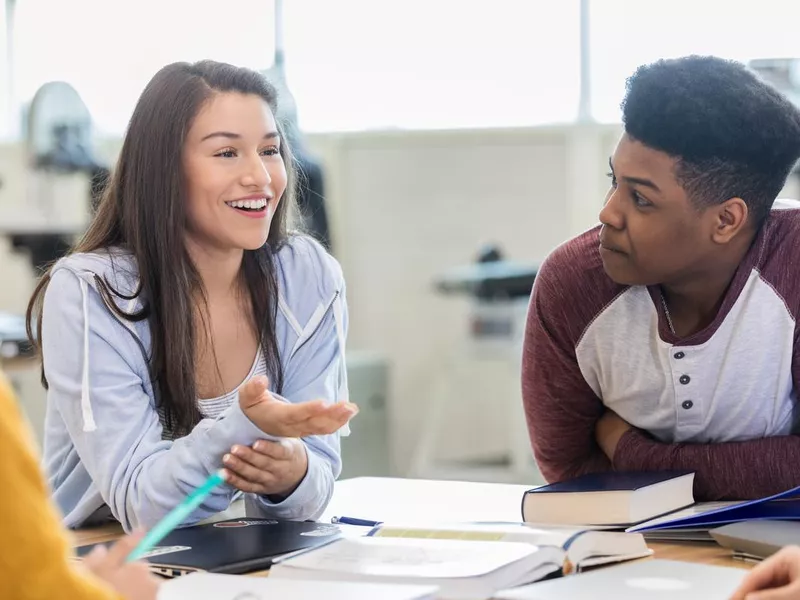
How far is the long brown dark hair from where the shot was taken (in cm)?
156

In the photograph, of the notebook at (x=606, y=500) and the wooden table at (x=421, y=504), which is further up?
the notebook at (x=606, y=500)

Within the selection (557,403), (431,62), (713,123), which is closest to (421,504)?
(557,403)

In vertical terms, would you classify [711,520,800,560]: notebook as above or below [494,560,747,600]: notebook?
below

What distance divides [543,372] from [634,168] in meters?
0.34

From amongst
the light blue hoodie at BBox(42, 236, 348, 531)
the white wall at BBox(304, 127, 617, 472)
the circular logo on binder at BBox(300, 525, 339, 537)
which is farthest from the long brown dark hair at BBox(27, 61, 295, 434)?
the white wall at BBox(304, 127, 617, 472)

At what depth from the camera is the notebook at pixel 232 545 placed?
3.79 feet

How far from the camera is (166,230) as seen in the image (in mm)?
1611

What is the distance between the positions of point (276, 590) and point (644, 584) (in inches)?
12.9

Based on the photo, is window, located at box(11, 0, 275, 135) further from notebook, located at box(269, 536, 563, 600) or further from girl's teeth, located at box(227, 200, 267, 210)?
notebook, located at box(269, 536, 563, 600)

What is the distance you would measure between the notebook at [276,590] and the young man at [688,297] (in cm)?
62

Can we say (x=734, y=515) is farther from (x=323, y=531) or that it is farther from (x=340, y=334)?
(x=340, y=334)

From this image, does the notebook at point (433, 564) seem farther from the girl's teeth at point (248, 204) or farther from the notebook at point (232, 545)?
the girl's teeth at point (248, 204)

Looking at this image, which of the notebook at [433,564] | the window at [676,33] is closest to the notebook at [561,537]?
the notebook at [433,564]

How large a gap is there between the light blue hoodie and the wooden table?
0.15ft
